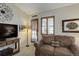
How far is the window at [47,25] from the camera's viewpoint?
2.20 m

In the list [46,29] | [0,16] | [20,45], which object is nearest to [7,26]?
[0,16]

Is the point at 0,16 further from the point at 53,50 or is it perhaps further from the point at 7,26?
the point at 53,50

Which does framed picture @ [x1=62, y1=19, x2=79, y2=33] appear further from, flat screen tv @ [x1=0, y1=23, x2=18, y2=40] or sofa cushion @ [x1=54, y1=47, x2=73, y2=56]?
flat screen tv @ [x1=0, y1=23, x2=18, y2=40]

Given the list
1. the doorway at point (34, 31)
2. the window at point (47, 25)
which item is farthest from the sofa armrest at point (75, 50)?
the doorway at point (34, 31)

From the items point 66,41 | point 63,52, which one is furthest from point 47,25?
point 63,52

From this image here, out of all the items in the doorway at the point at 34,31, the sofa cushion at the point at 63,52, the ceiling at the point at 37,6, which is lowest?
the sofa cushion at the point at 63,52

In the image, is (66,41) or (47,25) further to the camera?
(47,25)

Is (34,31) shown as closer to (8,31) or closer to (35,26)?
(35,26)

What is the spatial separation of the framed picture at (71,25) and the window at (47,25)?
247mm

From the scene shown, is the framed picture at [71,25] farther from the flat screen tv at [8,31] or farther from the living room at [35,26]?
the flat screen tv at [8,31]

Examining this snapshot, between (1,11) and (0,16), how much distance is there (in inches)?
4.1

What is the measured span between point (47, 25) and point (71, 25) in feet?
1.63

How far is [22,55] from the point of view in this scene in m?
2.14

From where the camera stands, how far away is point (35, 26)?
2232 millimetres
